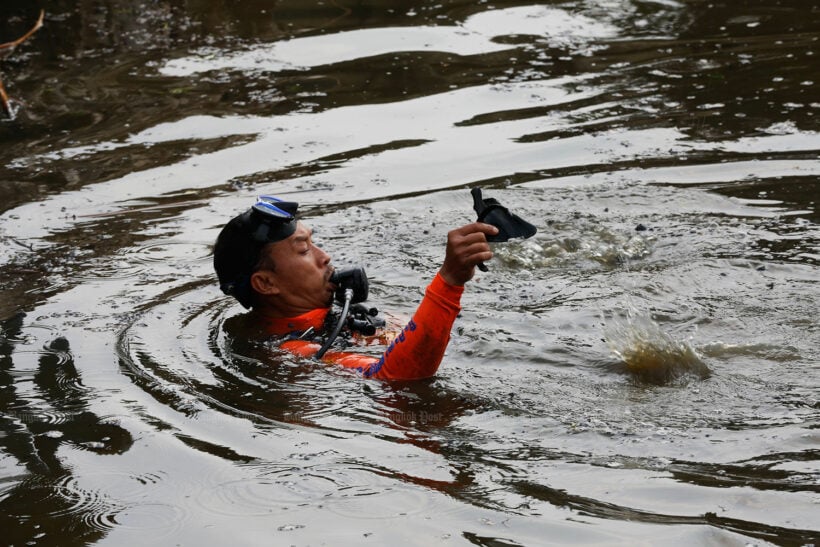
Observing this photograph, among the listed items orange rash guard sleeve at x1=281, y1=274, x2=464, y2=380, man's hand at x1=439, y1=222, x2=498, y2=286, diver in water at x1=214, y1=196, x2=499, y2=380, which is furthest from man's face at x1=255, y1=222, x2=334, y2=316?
man's hand at x1=439, y1=222, x2=498, y2=286

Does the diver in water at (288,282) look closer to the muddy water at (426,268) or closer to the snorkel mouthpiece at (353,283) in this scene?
the snorkel mouthpiece at (353,283)

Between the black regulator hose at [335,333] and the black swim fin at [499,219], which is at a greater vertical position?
the black swim fin at [499,219]

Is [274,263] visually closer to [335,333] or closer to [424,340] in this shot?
[335,333]

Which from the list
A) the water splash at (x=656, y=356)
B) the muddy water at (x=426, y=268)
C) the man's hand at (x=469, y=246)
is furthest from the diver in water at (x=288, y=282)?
the water splash at (x=656, y=356)

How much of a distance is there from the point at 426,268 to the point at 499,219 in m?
2.40

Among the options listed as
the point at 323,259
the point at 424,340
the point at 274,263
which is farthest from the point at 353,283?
the point at 424,340

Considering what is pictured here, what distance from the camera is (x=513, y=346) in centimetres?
579

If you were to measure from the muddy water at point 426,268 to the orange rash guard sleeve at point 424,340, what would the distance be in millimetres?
108

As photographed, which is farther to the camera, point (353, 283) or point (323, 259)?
point (323, 259)

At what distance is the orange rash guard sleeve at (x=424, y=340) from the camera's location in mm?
4895

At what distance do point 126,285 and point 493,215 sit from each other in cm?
297

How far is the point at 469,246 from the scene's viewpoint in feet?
15.3

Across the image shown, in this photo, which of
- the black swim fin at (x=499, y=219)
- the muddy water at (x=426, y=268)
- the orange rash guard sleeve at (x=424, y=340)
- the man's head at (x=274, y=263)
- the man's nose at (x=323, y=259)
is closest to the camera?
the muddy water at (x=426, y=268)

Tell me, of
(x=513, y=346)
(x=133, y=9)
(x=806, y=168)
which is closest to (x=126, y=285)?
(x=513, y=346)
